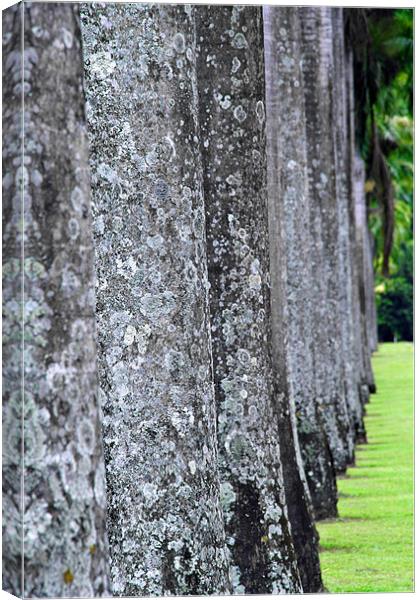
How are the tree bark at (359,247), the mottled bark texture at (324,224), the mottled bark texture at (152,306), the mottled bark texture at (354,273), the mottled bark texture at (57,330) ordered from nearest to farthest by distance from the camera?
the mottled bark texture at (57,330), the mottled bark texture at (152,306), the mottled bark texture at (324,224), the mottled bark texture at (354,273), the tree bark at (359,247)

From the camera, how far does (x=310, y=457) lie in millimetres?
11789

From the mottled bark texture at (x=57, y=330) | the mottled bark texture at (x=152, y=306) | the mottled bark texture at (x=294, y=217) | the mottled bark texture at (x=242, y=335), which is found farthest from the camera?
the mottled bark texture at (x=294, y=217)

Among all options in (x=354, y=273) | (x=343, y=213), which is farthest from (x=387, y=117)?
(x=343, y=213)

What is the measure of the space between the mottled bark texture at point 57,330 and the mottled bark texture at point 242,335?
9.88 ft

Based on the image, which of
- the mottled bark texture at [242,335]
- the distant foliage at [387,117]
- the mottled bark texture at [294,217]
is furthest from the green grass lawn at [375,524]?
the mottled bark texture at [242,335]

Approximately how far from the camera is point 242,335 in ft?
24.9

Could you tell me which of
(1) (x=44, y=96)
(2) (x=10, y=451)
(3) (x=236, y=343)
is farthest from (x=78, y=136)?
(3) (x=236, y=343)

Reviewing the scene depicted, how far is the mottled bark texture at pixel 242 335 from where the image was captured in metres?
7.50

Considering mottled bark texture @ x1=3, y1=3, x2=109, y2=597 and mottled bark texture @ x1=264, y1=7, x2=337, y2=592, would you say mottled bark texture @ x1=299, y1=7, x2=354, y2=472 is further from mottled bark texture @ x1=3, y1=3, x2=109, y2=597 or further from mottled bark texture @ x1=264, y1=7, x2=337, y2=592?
mottled bark texture @ x1=3, y1=3, x2=109, y2=597

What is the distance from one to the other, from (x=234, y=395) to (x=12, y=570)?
9.87 feet

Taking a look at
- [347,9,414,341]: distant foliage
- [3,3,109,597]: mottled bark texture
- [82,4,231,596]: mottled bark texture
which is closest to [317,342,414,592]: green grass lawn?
[347,9,414,341]: distant foliage

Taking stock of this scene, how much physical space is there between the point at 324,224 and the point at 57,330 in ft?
33.5

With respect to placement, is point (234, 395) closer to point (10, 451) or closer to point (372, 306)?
point (10, 451)

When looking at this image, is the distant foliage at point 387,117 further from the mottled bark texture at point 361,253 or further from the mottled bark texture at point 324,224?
the mottled bark texture at point 324,224
